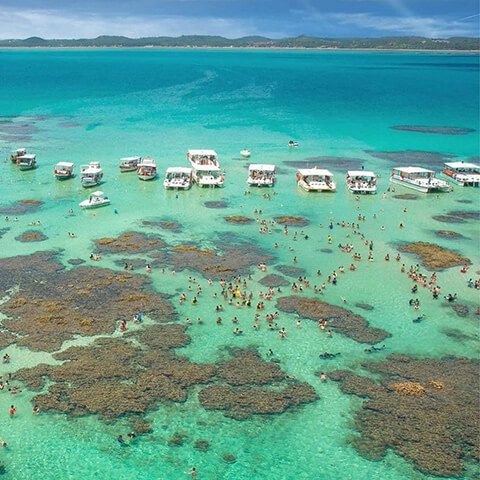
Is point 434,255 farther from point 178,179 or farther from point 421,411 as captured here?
point 178,179

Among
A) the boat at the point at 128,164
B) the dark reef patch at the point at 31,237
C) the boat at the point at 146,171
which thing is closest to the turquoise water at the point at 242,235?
the dark reef patch at the point at 31,237

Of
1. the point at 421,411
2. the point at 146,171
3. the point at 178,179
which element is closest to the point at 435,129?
the point at 178,179

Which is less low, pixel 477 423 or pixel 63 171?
pixel 63 171

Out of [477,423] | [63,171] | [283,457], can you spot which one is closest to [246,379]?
[283,457]

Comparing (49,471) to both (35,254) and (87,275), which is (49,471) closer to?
(87,275)

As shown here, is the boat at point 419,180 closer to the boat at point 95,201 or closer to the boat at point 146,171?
the boat at point 146,171

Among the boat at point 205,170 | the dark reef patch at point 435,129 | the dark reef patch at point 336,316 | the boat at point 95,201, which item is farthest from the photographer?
the dark reef patch at point 435,129
